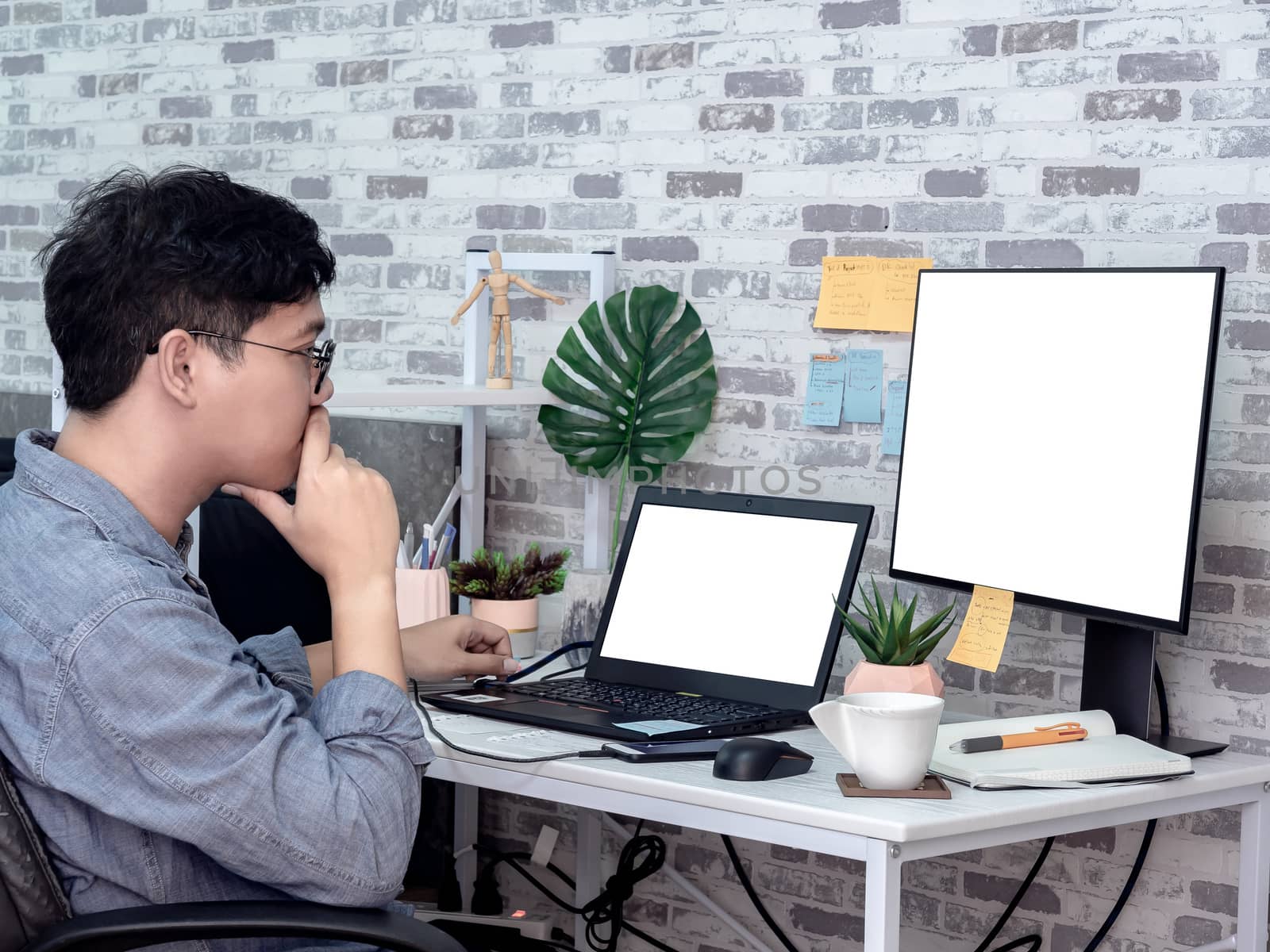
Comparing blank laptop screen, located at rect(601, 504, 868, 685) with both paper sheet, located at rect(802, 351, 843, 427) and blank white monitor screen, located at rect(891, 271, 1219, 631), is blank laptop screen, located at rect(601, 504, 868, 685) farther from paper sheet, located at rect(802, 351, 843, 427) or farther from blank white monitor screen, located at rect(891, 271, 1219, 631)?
paper sheet, located at rect(802, 351, 843, 427)

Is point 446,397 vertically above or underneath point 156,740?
above

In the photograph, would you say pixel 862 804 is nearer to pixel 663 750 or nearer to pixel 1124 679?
pixel 663 750

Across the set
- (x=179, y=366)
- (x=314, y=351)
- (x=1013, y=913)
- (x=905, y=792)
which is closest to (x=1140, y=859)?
(x=1013, y=913)

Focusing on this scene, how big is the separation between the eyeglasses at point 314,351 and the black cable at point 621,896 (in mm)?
1436

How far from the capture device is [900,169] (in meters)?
2.35

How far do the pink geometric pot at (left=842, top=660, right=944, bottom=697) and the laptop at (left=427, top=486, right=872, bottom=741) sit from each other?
50mm

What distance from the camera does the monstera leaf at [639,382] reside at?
99.5 inches

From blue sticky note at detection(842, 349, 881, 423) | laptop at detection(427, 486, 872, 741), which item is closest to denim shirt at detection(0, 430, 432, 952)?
laptop at detection(427, 486, 872, 741)

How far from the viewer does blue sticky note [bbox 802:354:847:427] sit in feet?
7.93

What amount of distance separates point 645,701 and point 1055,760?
0.56 metres

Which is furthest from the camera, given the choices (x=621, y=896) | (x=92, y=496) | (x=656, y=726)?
(x=621, y=896)

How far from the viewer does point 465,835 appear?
9.39 ft

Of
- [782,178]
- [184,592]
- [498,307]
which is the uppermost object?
[782,178]

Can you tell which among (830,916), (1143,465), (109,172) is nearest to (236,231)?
(1143,465)
